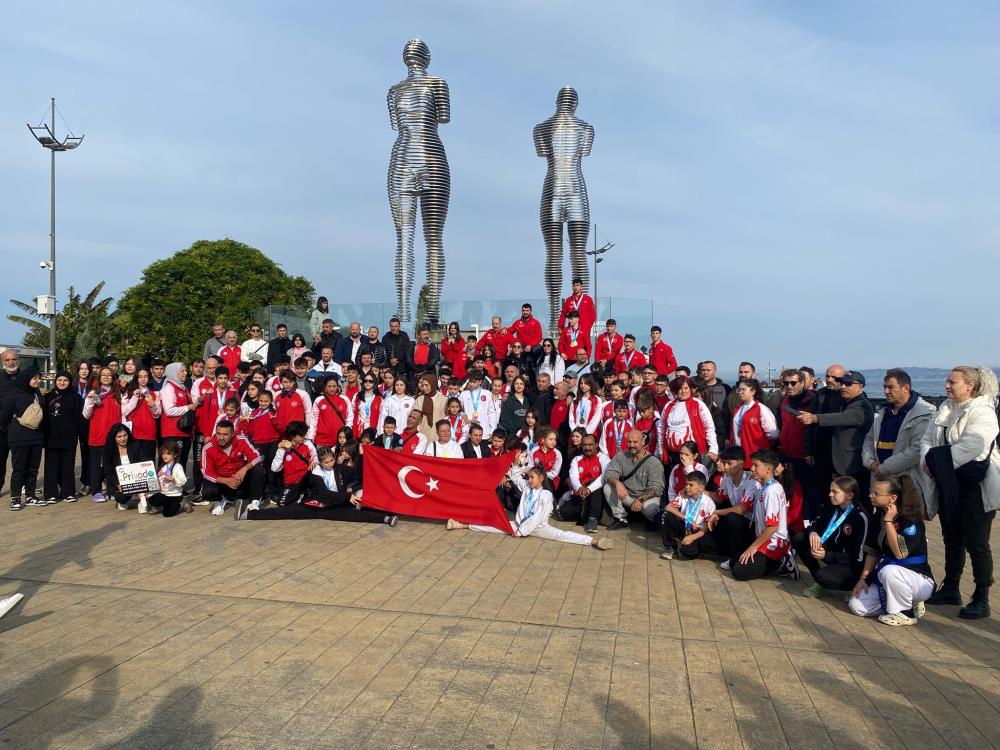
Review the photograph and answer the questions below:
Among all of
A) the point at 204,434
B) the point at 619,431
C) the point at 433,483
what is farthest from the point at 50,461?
the point at 619,431

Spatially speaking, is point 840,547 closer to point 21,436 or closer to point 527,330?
point 527,330

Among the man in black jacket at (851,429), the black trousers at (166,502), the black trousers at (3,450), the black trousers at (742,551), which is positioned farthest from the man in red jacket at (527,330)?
the black trousers at (3,450)

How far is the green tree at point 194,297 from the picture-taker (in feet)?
134

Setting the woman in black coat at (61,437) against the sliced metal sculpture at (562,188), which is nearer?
the woman in black coat at (61,437)

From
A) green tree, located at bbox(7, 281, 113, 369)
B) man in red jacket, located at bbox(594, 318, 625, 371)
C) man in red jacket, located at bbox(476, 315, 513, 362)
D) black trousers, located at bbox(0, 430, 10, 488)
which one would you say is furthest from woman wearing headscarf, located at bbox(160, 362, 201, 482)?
green tree, located at bbox(7, 281, 113, 369)

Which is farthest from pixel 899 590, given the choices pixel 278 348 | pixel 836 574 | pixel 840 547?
pixel 278 348

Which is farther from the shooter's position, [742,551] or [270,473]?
[270,473]

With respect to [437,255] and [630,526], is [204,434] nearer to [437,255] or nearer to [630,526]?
[630,526]

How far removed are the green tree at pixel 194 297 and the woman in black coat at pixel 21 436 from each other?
31.3 m

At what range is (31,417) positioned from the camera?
10203 millimetres

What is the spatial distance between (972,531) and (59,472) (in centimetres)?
1070

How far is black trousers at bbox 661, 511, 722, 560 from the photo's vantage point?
778 cm

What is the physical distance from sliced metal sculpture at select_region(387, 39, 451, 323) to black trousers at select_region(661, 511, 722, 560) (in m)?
11.8

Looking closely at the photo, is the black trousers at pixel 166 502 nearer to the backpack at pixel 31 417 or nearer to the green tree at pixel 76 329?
the backpack at pixel 31 417
